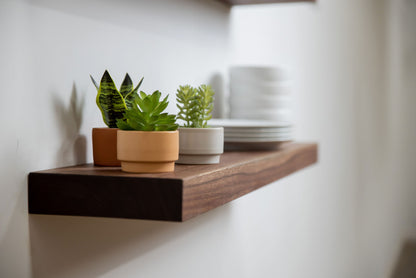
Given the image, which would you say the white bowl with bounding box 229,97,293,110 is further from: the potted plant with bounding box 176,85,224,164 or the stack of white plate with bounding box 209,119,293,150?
the potted plant with bounding box 176,85,224,164

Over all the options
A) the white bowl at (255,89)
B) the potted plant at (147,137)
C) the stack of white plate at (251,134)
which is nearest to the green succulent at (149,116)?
the potted plant at (147,137)

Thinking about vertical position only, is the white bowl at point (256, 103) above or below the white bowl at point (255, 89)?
below

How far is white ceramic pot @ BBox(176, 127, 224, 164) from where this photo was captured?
839mm

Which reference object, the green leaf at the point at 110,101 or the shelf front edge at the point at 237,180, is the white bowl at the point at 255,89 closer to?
the shelf front edge at the point at 237,180

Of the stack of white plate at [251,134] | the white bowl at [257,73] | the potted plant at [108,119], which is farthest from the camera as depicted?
the white bowl at [257,73]

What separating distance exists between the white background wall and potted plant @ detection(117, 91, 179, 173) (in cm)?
12

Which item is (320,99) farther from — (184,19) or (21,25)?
(21,25)

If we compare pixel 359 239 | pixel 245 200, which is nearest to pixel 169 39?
pixel 245 200

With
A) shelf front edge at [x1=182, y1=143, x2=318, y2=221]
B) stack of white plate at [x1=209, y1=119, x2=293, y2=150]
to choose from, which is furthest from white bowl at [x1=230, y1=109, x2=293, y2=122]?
stack of white plate at [x1=209, y1=119, x2=293, y2=150]

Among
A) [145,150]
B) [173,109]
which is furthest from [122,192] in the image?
[173,109]

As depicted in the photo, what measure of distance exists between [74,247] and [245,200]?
741 mm

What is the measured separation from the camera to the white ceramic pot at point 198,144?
2.75 ft

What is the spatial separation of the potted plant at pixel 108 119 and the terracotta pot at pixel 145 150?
0.23 ft

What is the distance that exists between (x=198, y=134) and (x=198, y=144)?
0.02 metres
